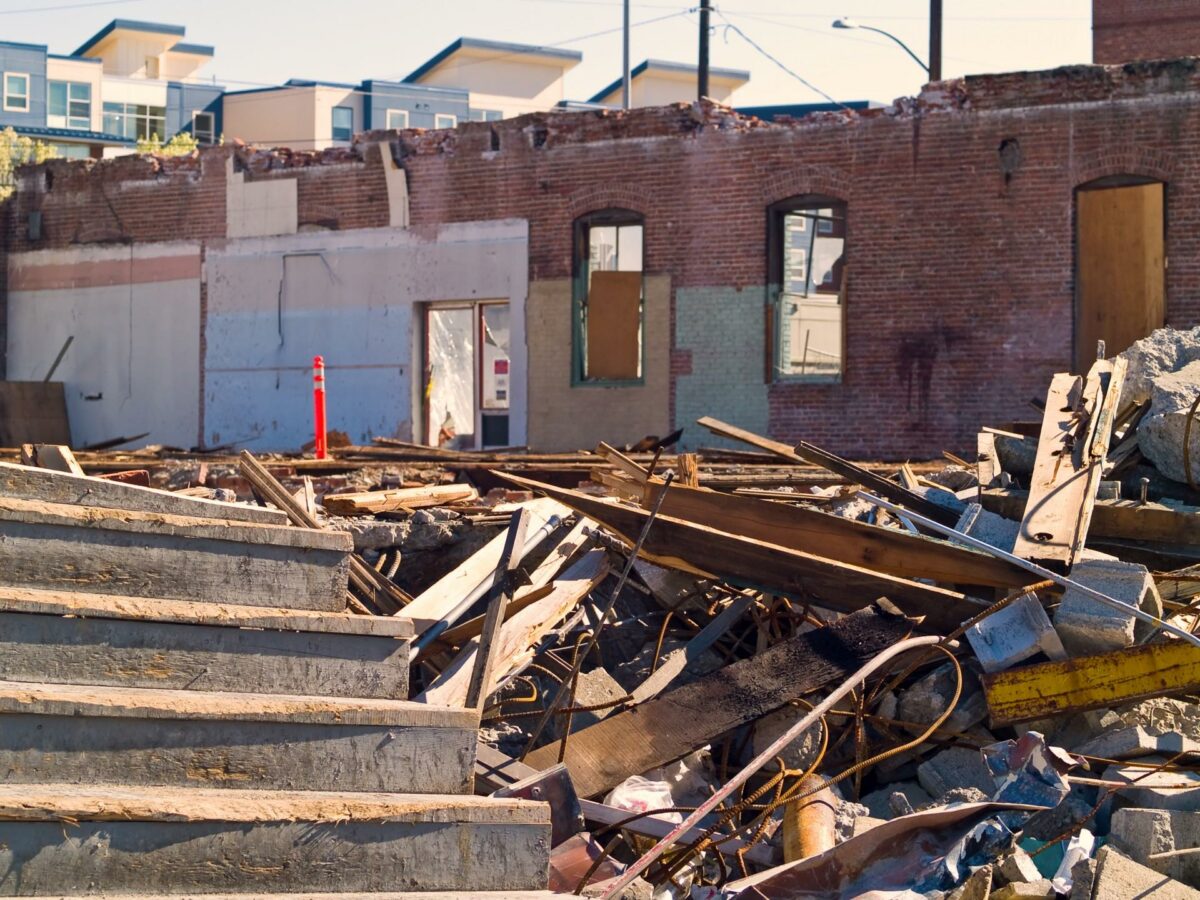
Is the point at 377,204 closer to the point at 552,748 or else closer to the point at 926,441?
the point at 926,441

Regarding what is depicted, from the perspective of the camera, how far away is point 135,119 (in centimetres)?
6481

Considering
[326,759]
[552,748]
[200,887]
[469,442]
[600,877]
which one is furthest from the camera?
[469,442]

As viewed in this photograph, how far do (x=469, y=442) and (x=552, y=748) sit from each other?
18739 millimetres

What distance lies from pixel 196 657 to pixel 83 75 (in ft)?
211

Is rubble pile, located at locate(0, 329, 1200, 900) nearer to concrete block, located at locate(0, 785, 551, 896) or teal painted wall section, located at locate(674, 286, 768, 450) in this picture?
concrete block, located at locate(0, 785, 551, 896)

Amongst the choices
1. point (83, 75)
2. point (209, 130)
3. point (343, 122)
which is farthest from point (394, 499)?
point (83, 75)

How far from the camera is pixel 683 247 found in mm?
19109

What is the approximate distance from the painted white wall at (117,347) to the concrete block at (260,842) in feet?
63.4

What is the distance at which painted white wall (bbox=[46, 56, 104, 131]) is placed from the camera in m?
61.9

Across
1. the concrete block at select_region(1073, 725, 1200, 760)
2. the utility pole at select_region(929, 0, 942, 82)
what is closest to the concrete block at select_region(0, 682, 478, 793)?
the concrete block at select_region(1073, 725, 1200, 760)

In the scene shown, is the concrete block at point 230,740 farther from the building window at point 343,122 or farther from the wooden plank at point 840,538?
the building window at point 343,122

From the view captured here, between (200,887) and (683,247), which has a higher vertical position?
(683,247)

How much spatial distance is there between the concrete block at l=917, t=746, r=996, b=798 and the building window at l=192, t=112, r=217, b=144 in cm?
5812

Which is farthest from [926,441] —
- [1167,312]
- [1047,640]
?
[1047,640]
